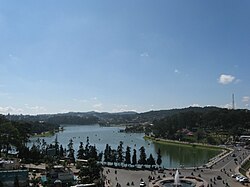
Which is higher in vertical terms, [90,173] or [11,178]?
[90,173]

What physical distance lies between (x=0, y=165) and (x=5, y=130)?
16.5 meters

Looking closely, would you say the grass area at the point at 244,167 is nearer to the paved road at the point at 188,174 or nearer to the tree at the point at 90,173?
the paved road at the point at 188,174

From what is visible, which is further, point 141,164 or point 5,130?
point 5,130

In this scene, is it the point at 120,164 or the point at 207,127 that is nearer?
the point at 120,164

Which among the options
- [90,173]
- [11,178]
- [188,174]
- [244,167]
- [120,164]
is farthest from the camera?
[120,164]

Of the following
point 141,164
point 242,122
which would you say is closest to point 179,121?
point 242,122

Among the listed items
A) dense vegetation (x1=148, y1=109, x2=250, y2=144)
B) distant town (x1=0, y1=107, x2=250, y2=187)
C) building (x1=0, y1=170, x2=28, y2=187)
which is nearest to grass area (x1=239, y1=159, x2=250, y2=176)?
distant town (x1=0, y1=107, x2=250, y2=187)

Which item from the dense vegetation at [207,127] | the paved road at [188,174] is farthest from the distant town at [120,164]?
the dense vegetation at [207,127]

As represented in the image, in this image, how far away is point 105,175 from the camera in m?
→ 35.6

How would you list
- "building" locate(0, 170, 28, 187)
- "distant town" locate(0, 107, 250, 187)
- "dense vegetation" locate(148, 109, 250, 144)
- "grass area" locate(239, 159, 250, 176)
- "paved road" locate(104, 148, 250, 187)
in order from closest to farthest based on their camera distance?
"building" locate(0, 170, 28, 187), "distant town" locate(0, 107, 250, 187), "paved road" locate(104, 148, 250, 187), "grass area" locate(239, 159, 250, 176), "dense vegetation" locate(148, 109, 250, 144)

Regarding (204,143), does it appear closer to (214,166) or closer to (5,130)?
(214,166)

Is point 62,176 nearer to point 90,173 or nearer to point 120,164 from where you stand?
point 90,173

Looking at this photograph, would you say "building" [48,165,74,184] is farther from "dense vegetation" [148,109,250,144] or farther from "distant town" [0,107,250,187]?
"dense vegetation" [148,109,250,144]

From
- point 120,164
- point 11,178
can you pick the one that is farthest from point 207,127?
point 11,178
